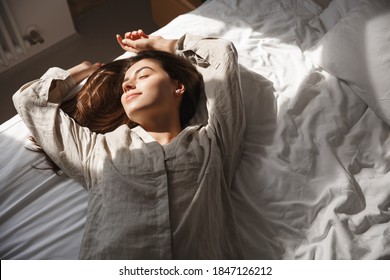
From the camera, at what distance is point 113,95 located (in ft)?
4.12

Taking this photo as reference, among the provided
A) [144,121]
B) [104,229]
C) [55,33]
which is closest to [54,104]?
[144,121]

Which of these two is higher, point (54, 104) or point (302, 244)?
point (54, 104)

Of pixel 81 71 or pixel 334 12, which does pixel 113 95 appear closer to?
pixel 81 71

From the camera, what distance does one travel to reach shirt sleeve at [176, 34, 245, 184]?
1106mm

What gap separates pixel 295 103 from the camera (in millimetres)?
1231

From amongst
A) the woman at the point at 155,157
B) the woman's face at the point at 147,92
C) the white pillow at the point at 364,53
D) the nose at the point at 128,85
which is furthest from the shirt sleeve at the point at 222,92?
the white pillow at the point at 364,53

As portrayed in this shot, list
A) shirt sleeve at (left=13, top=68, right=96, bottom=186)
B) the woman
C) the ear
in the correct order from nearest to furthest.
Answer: the woman < shirt sleeve at (left=13, top=68, right=96, bottom=186) < the ear

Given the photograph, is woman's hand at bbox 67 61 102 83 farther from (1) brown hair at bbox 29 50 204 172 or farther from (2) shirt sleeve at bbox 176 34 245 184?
Result: (2) shirt sleeve at bbox 176 34 245 184

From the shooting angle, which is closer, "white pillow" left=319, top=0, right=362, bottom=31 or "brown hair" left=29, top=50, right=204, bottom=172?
"brown hair" left=29, top=50, right=204, bottom=172

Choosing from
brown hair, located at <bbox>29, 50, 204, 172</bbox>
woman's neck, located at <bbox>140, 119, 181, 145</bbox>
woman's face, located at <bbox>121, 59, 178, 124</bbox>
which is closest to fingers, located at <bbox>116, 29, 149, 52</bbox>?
brown hair, located at <bbox>29, 50, 204, 172</bbox>

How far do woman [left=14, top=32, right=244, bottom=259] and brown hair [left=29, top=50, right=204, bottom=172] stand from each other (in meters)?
0.02
